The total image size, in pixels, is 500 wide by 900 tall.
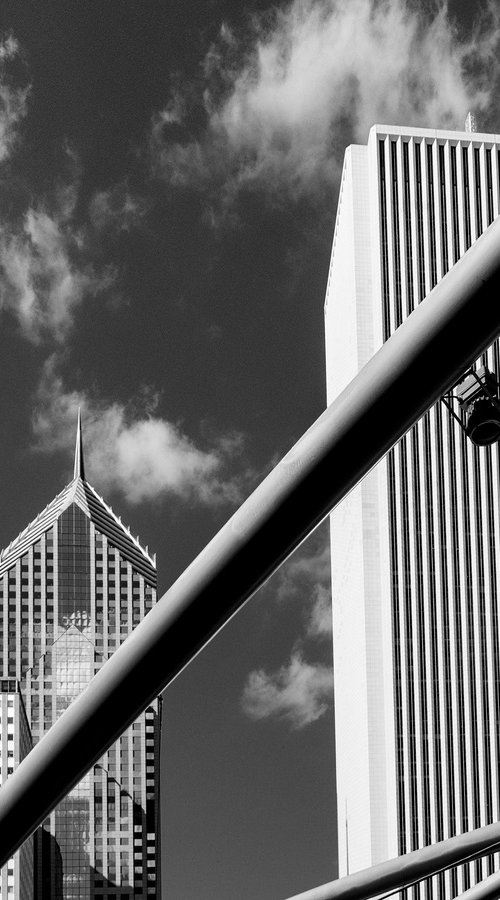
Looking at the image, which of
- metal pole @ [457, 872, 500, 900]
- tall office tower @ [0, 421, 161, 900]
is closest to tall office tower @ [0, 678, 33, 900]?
tall office tower @ [0, 421, 161, 900]

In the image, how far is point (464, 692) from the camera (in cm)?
9550

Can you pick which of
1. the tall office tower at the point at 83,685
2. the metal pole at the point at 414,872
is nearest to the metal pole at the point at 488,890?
the metal pole at the point at 414,872

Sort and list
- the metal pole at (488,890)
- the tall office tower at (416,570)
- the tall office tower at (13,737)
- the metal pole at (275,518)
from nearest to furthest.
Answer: the metal pole at (275,518)
the metal pole at (488,890)
the tall office tower at (416,570)
the tall office tower at (13,737)

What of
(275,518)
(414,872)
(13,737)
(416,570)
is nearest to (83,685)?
(13,737)

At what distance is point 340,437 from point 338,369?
393 ft

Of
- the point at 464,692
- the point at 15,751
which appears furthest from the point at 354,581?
the point at 15,751

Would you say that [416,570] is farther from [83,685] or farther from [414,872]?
[83,685]

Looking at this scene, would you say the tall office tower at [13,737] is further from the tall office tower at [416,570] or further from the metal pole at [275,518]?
the metal pole at [275,518]

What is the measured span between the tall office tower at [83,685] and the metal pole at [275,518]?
18262 centimetres

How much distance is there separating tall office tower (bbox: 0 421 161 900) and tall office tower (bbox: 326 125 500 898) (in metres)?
75.0

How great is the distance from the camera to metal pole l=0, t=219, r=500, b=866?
181cm

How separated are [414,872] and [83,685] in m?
184

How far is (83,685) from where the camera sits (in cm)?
18600

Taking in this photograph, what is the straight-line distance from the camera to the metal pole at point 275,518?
1810 millimetres
